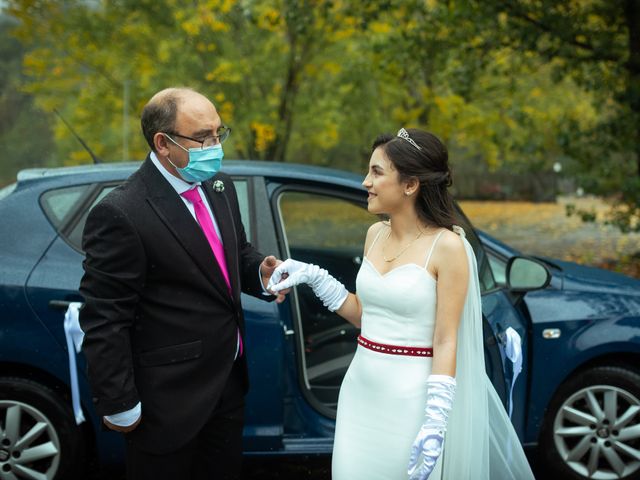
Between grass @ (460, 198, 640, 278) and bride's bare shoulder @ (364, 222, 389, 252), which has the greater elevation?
bride's bare shoulder @ (364, 222, 389, 252)

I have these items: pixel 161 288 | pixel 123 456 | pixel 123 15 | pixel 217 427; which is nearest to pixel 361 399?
pixel 217 427

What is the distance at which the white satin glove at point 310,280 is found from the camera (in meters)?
2.70

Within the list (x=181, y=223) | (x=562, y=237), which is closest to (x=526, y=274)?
(x=181, y=223)

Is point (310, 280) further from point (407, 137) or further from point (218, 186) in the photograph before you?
point (407, 137)

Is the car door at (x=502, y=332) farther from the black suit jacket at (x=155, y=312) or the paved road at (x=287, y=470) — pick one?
the black suit jacket at (x=155, y=312)

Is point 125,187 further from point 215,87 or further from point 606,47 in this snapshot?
point 215,87

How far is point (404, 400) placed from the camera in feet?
8.07

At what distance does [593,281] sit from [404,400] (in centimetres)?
200

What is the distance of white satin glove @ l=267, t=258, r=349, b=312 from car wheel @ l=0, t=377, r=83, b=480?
1.45 metres

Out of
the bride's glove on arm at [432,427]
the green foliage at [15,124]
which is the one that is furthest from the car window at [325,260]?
the green foliage at [15,124]

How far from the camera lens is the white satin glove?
8.86 ft

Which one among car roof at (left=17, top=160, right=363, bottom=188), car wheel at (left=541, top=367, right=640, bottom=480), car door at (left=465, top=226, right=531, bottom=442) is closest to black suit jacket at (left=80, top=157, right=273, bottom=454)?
car roof at (left=17, top=160, right=363, bottom=188)

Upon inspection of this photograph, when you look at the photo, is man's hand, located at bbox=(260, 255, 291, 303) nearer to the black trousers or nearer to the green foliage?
the black trousers

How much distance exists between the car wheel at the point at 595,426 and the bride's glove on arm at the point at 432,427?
1.69m
